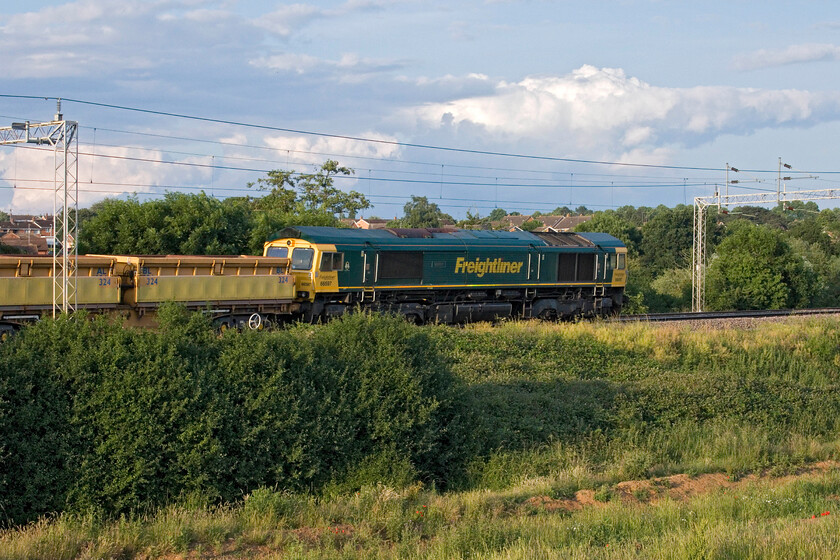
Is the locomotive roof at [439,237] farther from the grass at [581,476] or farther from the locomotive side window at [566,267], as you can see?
the grass at [581,476]

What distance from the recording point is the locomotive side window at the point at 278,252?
28377mm

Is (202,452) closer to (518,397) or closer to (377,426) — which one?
(377,426)

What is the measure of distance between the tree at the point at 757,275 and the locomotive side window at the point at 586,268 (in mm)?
22553

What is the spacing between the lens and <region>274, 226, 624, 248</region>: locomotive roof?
2851cm

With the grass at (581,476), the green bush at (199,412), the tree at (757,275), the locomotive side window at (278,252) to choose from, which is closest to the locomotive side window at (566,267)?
the grass at (581,476)

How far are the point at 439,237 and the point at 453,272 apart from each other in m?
1.48

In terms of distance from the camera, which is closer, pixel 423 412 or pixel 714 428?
pixel 423 412

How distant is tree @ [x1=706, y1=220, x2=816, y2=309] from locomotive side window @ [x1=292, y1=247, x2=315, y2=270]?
3557 centimetres

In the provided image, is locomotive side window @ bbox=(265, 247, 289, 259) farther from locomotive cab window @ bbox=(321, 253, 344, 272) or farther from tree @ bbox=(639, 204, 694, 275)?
tree @ bbox=(639, 204, 694, 275)

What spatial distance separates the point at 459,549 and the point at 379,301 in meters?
19.9

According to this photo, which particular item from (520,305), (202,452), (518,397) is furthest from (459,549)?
(520,305)

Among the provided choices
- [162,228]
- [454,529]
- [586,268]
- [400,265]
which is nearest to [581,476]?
[454,529]

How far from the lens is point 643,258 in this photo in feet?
335

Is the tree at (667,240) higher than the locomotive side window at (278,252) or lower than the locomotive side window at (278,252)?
higher
